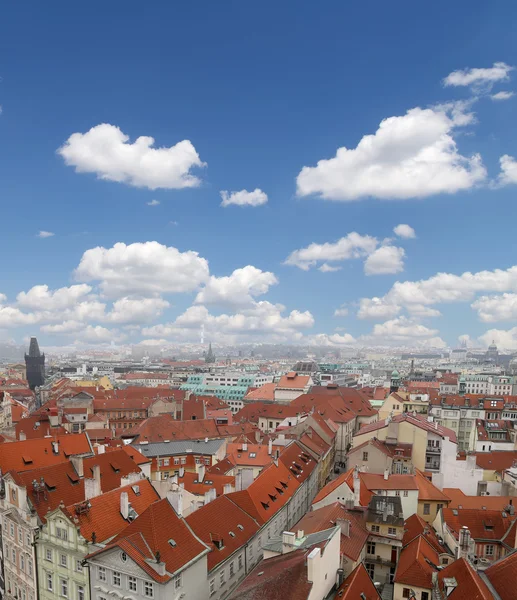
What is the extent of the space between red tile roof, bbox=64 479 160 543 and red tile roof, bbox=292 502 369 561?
1511cm

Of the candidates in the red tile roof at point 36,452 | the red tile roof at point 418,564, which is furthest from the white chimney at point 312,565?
the red tile roof at point 36,452

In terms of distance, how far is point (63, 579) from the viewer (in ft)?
131

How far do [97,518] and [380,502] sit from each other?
83.9 feet

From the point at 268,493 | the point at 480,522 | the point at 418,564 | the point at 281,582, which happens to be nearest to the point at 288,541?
the point at 281,582

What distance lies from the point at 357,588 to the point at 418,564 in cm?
698

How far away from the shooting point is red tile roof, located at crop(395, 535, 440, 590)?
35.2 m

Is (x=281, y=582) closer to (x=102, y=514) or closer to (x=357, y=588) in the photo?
(x=357, y=588)

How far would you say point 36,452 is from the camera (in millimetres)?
59500

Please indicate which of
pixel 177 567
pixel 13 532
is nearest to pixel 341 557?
pixel 177 567

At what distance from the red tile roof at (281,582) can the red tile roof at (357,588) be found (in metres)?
3.42

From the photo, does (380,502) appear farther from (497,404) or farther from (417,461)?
(497,404)

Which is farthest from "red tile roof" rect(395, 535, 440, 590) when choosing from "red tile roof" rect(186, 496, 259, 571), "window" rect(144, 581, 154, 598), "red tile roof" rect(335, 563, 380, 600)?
"window" rect(144, 581, 154, 598)

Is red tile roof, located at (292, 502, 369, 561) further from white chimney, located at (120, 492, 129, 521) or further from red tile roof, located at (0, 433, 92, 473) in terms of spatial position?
red tile roof, located at (0, 433, 92, 473)

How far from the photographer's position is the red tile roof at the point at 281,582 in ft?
96.3
